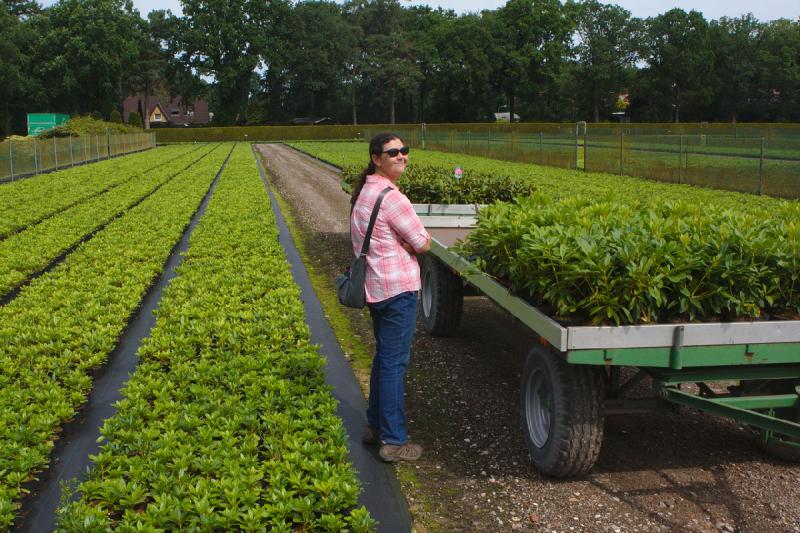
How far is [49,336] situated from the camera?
6.93m

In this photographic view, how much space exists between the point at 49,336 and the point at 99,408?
1.74m

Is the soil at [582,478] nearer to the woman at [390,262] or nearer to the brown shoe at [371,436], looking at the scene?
the brown shoe at [371,436]

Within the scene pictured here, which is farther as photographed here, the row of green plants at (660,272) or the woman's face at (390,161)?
the woman's face at (390,161)

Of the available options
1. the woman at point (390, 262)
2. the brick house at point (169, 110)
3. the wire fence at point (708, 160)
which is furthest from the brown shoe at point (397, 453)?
the brick house at point (169, 110)

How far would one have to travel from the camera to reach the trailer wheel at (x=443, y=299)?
7.05 meters

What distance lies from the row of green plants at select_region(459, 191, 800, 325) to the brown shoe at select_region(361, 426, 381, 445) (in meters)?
1.34

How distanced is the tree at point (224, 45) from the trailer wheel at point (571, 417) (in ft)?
277

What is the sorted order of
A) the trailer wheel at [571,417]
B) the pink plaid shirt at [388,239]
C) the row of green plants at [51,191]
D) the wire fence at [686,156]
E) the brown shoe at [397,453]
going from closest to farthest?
A: the trailer wheel at [571,417]
the pink plaid shirt at [388,239]
the brown shoe at [397,453]
the row of green plants at [51,191]
the wire fence at [686,156]

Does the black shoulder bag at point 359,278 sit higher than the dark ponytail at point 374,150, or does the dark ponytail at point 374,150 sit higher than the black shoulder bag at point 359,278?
the dark ponytail at point 374,150

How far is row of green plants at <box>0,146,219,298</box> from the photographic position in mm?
10227

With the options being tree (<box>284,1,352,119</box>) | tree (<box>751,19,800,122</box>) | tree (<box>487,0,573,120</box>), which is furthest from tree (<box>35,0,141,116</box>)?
tree (<box>751,19,800,122</box>)

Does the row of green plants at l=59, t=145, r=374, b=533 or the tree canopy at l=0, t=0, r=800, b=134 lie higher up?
the tree canopy at l=0, t=0, r=800, b=134

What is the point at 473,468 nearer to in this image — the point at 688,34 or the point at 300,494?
the point at 300,494

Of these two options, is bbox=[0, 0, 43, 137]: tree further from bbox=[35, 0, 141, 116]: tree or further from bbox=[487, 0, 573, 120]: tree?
bbox=[487, 0, 573, 120]: tree
